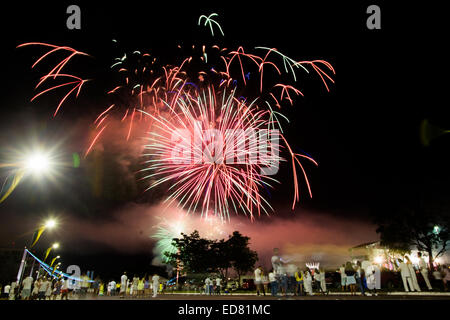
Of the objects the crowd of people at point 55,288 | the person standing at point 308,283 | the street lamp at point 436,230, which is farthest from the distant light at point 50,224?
the street lamp at point 436,230

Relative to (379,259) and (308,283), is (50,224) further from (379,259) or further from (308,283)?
(379,259)

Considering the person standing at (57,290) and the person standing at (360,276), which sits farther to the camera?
the person standing at (57,290)

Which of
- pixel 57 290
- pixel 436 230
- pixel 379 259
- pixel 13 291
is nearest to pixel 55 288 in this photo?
pixel 57 290

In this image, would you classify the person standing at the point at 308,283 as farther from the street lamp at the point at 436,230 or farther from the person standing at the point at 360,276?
the street lamp at the point at 436,230

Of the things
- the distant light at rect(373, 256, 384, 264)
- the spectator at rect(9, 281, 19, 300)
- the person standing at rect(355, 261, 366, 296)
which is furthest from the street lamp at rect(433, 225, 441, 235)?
the spectator at rect(9, 281, 19, 300)

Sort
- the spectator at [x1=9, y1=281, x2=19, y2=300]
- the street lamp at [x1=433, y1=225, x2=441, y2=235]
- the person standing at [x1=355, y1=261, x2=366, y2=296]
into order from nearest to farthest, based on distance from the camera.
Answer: the person standing at [x1=355, y1=261, x2=366, y2=296] < the spectator at [x1=9, y1=281, x2=19, y2=300] < the street lamp at [x1=433, y1=225, x2=441, y2=235]

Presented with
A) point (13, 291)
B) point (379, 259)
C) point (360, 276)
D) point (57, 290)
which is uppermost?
point (360, 276)

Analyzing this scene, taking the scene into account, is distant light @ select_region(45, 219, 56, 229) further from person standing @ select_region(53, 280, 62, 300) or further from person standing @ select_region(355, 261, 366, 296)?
Answer: person standing @ select_region(355, 261, 366, 296)
